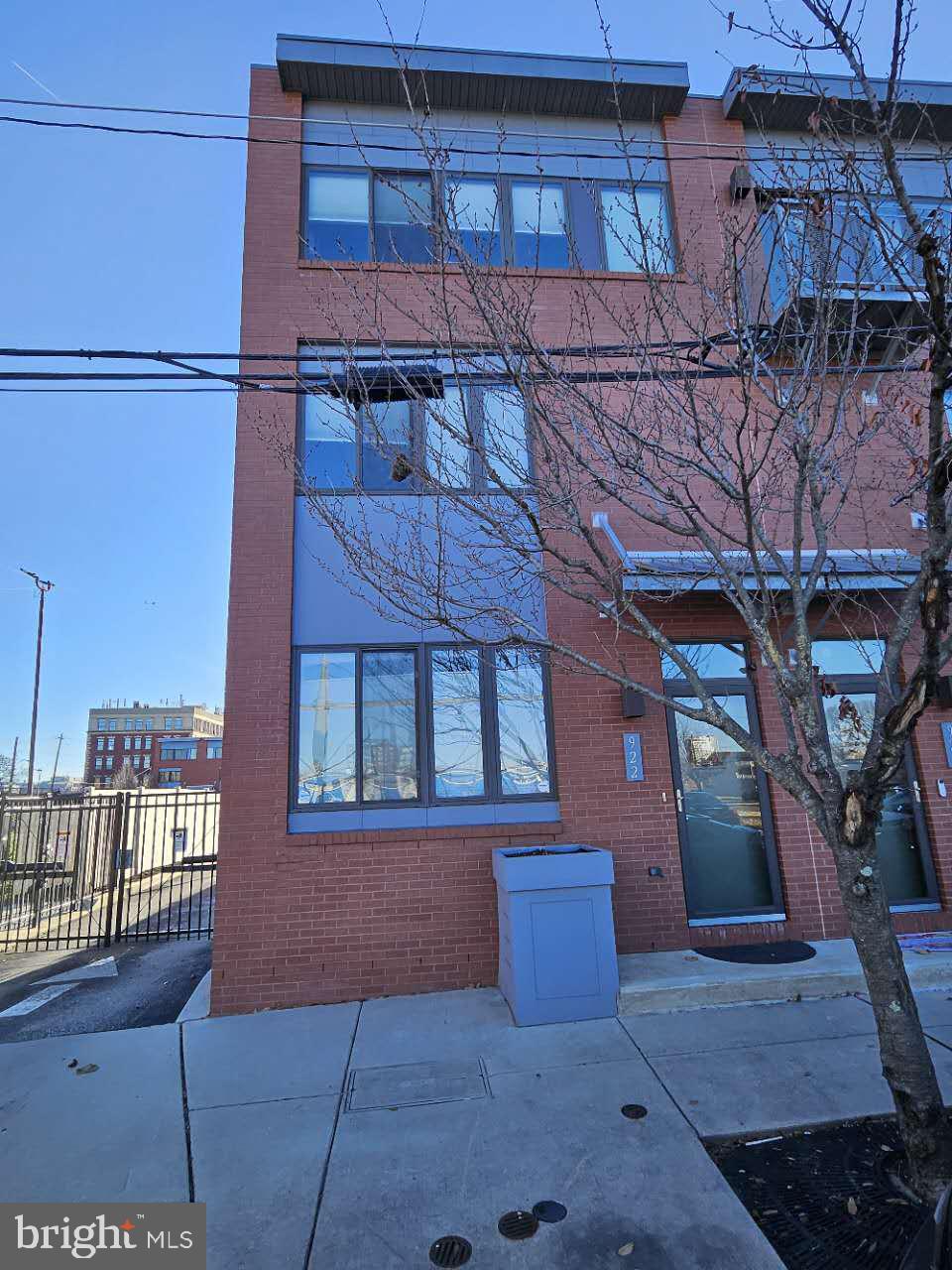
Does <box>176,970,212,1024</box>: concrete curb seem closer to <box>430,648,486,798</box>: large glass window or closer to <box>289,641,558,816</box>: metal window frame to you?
<box>289,641,558,816</box>: metal window frame

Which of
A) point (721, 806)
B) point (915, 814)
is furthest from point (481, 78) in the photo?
point (915, 814)

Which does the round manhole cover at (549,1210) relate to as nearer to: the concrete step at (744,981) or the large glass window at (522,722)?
the concrete step at (744,981)

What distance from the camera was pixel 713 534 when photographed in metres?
7.15

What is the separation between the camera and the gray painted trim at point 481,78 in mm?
7273

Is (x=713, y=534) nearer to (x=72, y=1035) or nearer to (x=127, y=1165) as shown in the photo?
(x=127, y=1165)

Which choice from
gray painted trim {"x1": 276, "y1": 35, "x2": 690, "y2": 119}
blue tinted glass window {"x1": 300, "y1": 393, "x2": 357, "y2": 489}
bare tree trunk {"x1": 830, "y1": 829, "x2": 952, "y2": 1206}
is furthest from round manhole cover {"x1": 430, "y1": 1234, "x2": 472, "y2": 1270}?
gray painted trim {"x1": 276, "y1": 35, "x2": 690, "y2": 119}

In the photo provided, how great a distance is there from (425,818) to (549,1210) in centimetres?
335

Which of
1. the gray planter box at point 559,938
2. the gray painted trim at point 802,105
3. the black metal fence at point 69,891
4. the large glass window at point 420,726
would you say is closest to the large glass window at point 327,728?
the large glass window at point 420,726

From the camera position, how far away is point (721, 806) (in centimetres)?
662

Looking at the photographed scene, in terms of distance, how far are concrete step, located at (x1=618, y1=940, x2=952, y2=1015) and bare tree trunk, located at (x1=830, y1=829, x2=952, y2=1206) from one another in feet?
7.26

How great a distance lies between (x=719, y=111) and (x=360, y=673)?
7.82 metres

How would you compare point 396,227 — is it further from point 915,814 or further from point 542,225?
point 915,814

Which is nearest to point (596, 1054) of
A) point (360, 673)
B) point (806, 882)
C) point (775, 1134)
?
point (775, 1134)

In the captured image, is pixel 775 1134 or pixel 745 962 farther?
pixel 745 962
